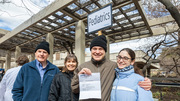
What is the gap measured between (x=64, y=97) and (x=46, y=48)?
3.21ft

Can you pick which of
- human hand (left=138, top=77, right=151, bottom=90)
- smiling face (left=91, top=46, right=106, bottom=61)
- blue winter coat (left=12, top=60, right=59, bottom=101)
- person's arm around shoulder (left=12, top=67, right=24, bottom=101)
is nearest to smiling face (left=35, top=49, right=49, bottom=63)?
blue winter coat (left=12, top=60, right=59, bottom=101)

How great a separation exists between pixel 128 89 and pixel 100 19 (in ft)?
5.31

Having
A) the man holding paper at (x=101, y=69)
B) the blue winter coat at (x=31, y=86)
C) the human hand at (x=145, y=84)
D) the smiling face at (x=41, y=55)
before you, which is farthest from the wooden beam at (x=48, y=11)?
the human hand at (x=145, y=84)

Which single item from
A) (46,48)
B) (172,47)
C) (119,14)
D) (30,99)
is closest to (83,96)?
(30,99)

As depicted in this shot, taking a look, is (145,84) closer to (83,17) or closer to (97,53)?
(97,53)

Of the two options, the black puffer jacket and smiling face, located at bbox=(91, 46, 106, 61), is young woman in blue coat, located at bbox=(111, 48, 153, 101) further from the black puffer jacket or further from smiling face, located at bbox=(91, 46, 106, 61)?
the black puffer jacket

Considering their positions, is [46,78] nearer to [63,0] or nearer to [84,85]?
[84,85]

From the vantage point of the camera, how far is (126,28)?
8516 mm

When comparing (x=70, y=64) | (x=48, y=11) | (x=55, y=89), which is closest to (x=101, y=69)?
(x=70, y=64)

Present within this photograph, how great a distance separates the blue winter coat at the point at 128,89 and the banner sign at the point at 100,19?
115cm

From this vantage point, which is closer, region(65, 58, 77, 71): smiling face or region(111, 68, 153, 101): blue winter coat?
region(111, 68, 153, 101): blue winter coat

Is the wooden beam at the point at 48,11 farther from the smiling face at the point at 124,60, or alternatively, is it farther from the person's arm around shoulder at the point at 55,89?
the smiling face at the point at 124,60

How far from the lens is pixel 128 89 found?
4.93ft

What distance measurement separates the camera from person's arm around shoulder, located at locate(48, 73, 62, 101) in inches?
76.9
